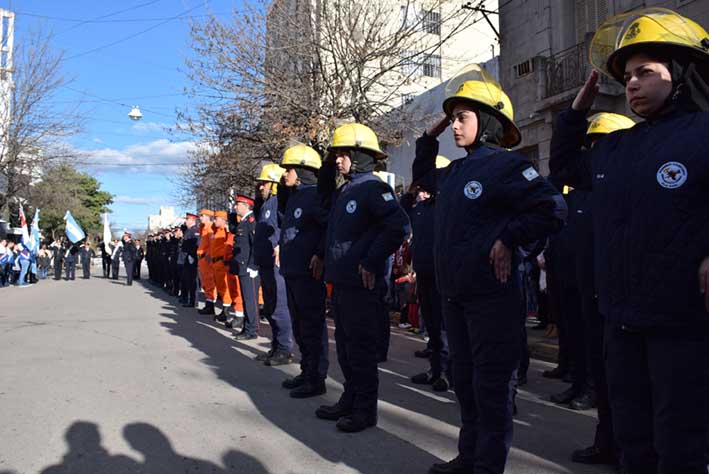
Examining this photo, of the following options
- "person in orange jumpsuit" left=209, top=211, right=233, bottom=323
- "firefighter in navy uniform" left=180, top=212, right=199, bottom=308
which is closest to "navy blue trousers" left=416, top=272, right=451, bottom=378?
"person in orange jumpsuit" left=209, top=211, right=233, bottom=323

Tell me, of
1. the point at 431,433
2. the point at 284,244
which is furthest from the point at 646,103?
the point at 284,244

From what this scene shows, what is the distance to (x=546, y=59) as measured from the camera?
50.0 feet

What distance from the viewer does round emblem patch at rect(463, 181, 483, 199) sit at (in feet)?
10.2

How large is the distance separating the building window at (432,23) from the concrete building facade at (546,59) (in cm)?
184

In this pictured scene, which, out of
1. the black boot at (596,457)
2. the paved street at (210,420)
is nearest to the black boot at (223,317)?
the paved street at (210,420)

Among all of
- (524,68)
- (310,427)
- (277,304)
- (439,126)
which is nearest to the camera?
(439,126)

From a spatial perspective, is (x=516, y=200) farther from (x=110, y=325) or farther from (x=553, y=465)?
(x=110, y=325)

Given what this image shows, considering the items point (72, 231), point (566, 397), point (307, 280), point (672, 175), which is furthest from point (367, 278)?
point (72, 231)

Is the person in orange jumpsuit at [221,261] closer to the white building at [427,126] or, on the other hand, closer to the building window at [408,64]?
the white building at [427,126]

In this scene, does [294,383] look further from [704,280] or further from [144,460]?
[704,280]

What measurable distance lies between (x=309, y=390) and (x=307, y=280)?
97 cm

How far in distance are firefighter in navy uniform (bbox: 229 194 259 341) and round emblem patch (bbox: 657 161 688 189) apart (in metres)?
6.95

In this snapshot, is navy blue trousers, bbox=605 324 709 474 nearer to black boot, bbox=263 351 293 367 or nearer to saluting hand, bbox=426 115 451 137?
saluting hand, bbox=426 115 451 137

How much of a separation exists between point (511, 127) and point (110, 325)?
29.7ft
